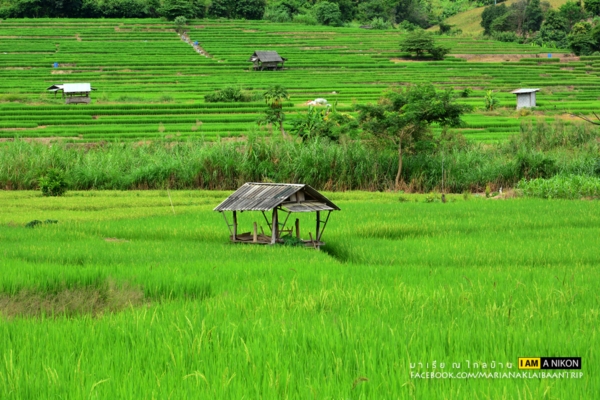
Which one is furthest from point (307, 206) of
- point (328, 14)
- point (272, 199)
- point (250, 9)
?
point (328, 14)

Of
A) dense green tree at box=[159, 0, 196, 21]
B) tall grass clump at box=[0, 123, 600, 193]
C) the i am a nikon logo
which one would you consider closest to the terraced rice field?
dense green tree at box=[159, 0, 196, 21]

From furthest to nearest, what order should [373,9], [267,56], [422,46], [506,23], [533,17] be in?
[373,9], [506,23], [533,17], [422,46], [267,56]

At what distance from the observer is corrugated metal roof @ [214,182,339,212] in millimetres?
11352

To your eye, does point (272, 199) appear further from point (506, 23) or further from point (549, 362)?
point (506, 23)

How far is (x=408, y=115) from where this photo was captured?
24359 mm

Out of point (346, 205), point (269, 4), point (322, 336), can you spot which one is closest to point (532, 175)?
point (346, 205)

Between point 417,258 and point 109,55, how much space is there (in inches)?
2650

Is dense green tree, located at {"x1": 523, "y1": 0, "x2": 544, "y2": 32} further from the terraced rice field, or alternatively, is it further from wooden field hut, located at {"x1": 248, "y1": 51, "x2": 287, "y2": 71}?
wooden field hut, located at {"x1": 248, "y1": 51, "x2": 287, "y2": 71}

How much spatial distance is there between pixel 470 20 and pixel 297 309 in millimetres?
130878

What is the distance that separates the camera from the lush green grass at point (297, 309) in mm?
4348

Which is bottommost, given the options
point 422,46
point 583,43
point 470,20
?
point 583,43

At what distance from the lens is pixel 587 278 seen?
8.11 m

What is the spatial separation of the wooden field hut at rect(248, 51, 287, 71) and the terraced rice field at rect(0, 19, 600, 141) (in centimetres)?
151

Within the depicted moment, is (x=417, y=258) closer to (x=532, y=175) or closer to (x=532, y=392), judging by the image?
(x=532, y=392)
